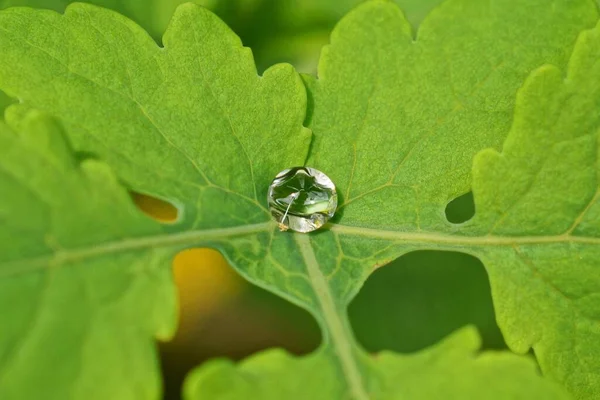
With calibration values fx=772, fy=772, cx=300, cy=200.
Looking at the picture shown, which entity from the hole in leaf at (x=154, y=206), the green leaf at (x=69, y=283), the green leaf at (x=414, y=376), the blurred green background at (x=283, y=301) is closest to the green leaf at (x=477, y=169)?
the green leaf at (x=414, y=376)

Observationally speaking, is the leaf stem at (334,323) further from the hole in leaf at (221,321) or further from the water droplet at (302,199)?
the hole in leaf at (221,321)

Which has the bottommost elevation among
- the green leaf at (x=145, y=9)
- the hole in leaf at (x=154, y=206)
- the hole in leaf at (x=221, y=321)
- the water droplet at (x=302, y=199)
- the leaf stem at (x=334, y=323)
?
the leaf stem at (x=334, y=323)

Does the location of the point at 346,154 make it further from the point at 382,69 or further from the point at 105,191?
the point at 105,191

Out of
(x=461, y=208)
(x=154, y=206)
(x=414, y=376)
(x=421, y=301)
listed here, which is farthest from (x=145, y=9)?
(x=414, y=376)

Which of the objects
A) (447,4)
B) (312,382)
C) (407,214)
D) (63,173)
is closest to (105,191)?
(63,173)

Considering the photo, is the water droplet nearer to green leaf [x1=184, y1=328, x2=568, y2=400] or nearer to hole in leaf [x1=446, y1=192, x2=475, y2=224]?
green leaf [x1=184, y1=328, x2=568, y2=400]

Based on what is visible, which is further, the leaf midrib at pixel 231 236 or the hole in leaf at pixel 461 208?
the hole in leaf at pixel 461 208
